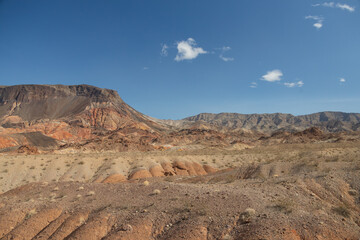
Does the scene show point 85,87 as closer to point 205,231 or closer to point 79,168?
point 79,168

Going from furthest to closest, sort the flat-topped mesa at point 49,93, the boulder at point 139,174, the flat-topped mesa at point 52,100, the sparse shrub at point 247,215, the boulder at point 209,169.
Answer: the flat-topped mesa at point 49,93
the flat-topped mesa at point 52,100
the boulder at point 209,169
the boulder at point 139,174
the sparse shrub at point 247,215

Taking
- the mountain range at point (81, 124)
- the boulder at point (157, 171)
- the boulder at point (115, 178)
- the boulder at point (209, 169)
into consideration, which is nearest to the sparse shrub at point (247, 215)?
the boulder at point (115, 178)

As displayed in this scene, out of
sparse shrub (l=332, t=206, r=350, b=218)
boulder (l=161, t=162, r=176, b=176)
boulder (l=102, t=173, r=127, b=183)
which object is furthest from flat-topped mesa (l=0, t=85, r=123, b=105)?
sparse shrub (l=332, t=206, r=350, b=218)

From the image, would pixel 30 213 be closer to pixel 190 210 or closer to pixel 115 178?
pixel 190 210

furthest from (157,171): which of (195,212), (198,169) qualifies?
(195,212)

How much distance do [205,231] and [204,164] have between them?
29.3 metres

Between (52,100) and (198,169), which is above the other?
(52,100)

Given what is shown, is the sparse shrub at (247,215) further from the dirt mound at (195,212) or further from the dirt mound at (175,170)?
the dirt mound at (175,170)

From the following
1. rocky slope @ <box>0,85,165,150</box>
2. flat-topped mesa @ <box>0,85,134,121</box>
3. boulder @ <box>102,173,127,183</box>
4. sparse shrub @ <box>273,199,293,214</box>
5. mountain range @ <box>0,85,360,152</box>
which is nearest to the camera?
sparse shrub @ <box>273,199,293,214</box>

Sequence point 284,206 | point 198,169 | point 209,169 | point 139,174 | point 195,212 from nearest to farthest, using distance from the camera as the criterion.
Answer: point 284,206
point 195,212
point 139,174
point 198,169
point 209,169

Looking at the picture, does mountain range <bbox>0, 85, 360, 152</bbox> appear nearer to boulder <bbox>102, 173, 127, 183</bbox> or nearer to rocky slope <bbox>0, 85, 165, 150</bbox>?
rocky slope <bbox>0, 85, 165, 150</bbox>

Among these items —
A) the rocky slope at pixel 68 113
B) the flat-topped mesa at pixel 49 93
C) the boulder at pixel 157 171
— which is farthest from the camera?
the flat-topped mesa at pixel 49 93

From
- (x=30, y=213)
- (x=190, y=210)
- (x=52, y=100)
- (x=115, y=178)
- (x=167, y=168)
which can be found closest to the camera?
(x=190, y=210)

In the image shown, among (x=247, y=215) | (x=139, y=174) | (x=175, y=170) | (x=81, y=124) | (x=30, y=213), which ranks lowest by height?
(x=175, y=170)
